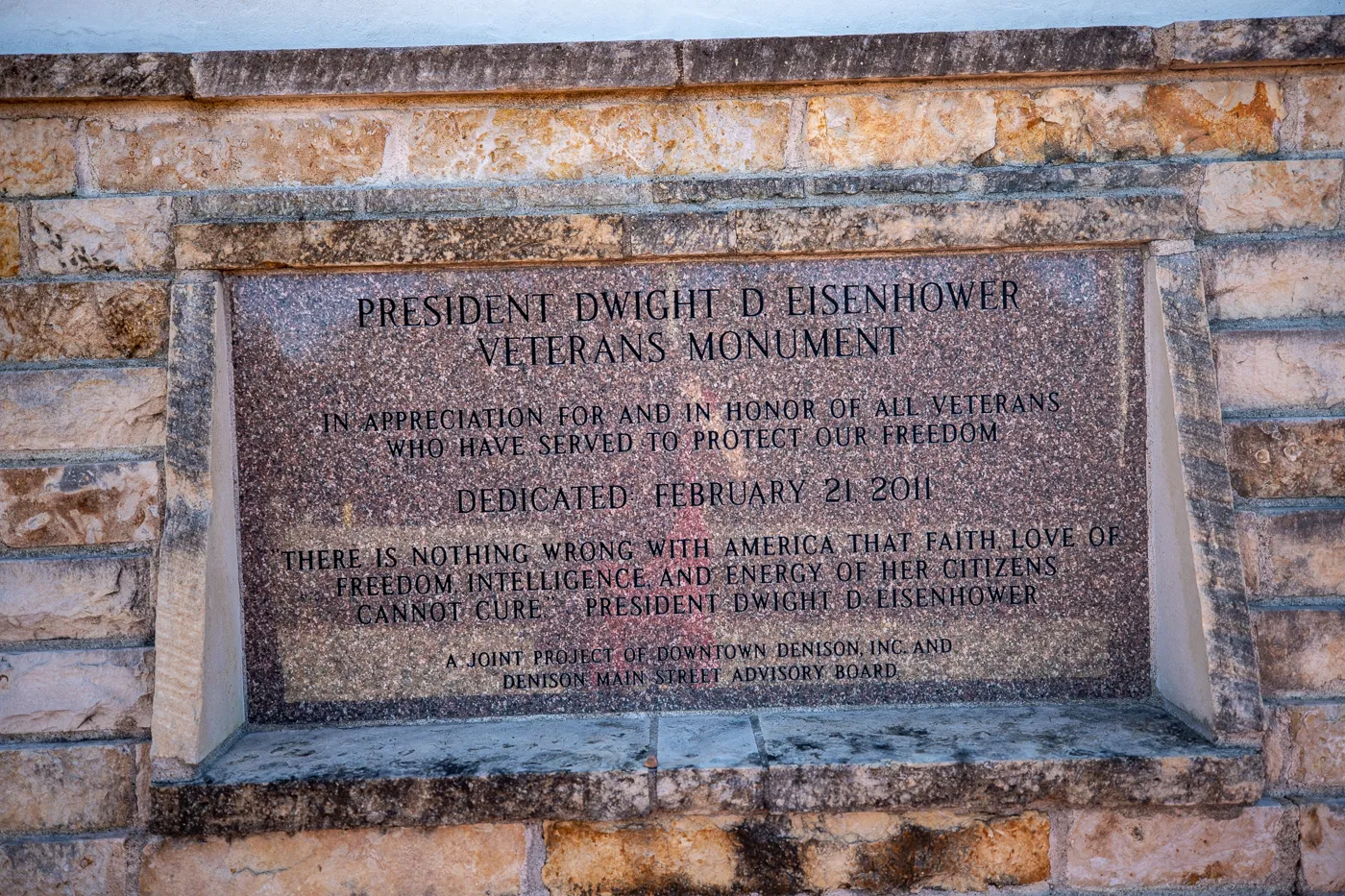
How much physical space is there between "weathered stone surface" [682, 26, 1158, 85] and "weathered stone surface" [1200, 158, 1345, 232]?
42 centimetres

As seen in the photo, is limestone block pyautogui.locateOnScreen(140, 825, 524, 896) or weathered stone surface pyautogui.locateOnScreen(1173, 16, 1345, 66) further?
weathered stone surface pyautogui.locateOnScreen(1173, 16, 1345, 66)

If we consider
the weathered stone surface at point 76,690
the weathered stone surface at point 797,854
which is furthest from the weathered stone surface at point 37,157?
the weathered stone surface at point 797,854

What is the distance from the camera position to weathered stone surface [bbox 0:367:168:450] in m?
2.68

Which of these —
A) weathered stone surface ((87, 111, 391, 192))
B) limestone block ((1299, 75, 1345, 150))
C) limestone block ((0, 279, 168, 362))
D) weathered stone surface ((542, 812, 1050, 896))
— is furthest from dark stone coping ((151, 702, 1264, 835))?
limestone block ((1299, 75, 1345, 150))

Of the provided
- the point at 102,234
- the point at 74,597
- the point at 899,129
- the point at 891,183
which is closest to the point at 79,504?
the point at 74,597

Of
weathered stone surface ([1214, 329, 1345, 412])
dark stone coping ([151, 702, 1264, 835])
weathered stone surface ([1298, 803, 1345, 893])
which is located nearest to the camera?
dark stone coping ([151, 702, 1264, 835])

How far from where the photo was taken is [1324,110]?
108 inches

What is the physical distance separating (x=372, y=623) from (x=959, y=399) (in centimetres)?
192

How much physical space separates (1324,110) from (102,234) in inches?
146

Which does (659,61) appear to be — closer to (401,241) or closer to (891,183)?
(891,183)

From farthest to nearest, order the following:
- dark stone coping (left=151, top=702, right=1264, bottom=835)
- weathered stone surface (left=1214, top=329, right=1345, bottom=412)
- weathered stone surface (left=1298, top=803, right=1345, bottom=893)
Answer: weathered stone surface (left=1214, top=329, right=1345, bottom=412), weathered stone surface (left=1298, top=803, right=1345, bottom=893), dark stone coping (left=151, top=702, right=1264, bottom=835)

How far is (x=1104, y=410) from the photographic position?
2762mm

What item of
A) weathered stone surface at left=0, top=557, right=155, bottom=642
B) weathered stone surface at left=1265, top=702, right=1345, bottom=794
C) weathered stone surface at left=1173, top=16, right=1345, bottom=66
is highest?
weathered stone surface at left=1173, top=16, right=1345, bottom=66

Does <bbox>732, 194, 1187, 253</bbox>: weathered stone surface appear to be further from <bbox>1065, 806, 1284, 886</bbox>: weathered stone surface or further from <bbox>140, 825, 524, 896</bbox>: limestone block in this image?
<bbox>140, 825, 524, 896</bbox>: limestone block
